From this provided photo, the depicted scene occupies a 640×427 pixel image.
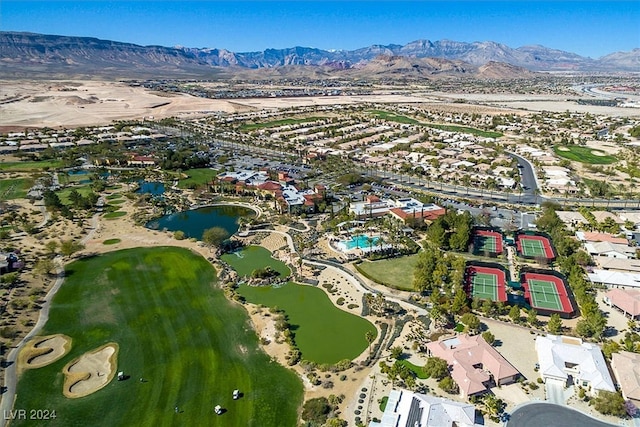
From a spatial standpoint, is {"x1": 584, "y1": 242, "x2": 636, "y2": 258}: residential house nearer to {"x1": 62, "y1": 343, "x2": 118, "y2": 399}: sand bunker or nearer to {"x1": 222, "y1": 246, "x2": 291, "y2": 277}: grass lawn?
{"x1": 222, "y1": 246, "x2": 291, "y2": 277}: grass lawn

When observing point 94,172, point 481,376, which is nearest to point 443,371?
point 481,376

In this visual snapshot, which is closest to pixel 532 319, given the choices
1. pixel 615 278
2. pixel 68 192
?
pixel 615 278

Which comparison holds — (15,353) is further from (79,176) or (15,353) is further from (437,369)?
(79,176)

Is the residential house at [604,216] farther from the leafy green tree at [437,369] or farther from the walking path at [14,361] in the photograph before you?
the walking path at [14,361]

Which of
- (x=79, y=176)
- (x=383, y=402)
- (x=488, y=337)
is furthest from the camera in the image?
(x=79, y=176)

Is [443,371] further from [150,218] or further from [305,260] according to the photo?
[150,218]

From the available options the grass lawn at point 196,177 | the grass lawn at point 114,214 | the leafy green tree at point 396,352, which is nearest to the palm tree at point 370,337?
the leafy green tree at point 396,352

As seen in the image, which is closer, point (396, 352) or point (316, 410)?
point (316, 410)
